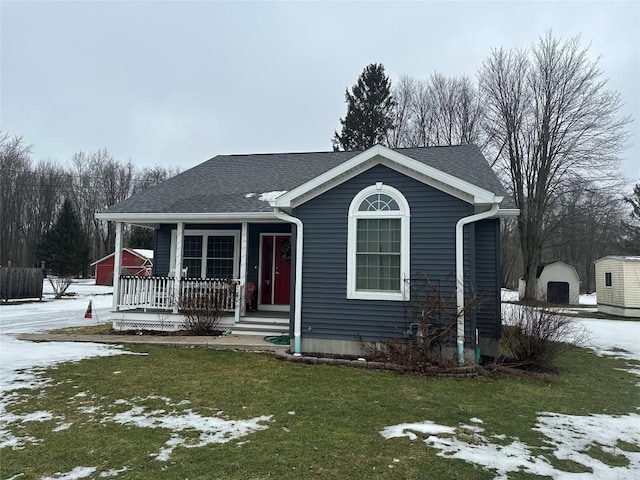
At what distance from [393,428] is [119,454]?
8.41 ft

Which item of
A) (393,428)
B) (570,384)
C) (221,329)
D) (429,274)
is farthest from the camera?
(221,329)

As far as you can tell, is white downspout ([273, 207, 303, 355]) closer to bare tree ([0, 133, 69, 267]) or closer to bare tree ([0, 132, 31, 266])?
bare tree ([0, 133, 69, 267])

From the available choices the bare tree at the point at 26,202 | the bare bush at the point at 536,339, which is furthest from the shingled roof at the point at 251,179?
the bare tree at the point at 26,202

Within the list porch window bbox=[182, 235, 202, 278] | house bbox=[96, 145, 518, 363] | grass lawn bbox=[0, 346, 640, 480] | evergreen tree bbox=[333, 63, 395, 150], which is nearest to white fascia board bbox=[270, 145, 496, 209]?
house bbox=[96, 145, 518, 363]

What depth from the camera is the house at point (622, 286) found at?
56.5 feet

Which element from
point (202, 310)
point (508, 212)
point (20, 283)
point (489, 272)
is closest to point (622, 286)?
point (489, 272)

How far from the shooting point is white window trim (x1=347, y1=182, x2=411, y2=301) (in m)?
7.39

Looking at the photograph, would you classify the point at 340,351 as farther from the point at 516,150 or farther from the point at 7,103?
the point at 7,103

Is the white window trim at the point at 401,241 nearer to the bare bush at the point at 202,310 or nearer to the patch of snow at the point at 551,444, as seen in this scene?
the patch of snow at the point at 551,444

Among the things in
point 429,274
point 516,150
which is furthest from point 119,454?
point 516,150

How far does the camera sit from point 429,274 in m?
7.28

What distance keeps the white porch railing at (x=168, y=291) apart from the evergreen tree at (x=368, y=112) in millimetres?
22216

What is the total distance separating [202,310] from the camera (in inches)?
376

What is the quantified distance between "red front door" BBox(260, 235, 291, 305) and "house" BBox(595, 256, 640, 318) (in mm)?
15055
